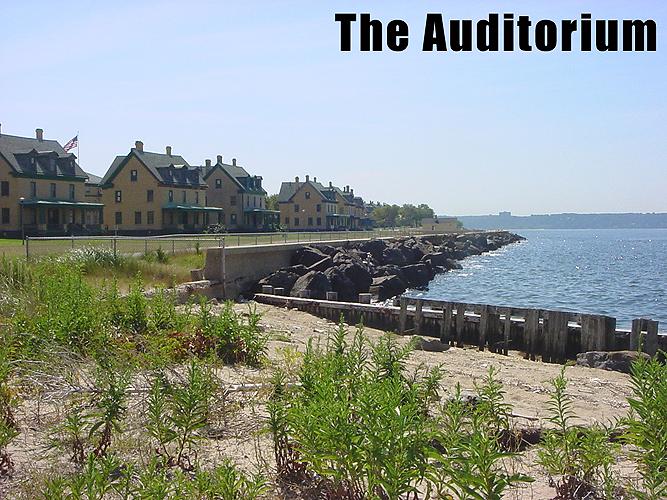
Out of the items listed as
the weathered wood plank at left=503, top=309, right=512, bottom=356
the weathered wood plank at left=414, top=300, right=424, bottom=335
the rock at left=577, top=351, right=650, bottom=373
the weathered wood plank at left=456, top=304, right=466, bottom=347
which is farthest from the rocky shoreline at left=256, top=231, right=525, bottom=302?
the rock at left=577, top=351, right=650, bottom=373

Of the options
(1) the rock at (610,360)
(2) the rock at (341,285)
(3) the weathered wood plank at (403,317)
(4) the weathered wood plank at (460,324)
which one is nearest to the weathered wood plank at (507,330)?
(4) the weathered wood plank at (460,324)

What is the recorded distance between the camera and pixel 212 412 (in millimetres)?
6793

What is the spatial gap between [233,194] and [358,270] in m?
42.4

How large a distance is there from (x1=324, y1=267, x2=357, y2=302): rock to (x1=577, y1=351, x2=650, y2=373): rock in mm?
15700

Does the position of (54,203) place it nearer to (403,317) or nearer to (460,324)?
(403,317)

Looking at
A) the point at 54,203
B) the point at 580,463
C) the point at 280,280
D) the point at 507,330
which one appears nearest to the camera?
the point at 580,463

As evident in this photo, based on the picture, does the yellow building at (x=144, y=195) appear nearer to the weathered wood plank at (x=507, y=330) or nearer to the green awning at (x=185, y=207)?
the green awning at (x=185, y=207)

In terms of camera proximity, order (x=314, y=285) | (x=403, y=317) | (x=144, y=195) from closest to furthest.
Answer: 1. (x=403, y=317)
2. (x=314, y=285)
3. (x=144, y=195)

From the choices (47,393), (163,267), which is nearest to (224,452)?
(47,393)

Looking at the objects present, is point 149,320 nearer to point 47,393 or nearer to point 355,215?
point 47,393

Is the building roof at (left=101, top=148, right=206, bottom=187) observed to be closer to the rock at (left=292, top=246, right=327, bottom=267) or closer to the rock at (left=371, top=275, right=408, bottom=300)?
the rock at (left=292, top=246, right=327, bottom=267)

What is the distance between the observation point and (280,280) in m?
28.7

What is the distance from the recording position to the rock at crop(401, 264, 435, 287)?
42734mm

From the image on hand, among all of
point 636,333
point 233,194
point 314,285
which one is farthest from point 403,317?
point 233,194
